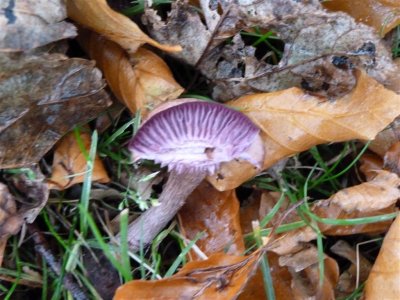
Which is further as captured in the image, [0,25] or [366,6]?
[366,6]

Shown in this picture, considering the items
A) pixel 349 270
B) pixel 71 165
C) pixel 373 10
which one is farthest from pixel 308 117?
pixel 71 165

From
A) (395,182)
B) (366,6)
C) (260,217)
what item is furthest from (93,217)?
(366,6)

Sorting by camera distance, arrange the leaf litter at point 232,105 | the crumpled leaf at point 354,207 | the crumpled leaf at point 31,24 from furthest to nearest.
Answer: the crumpled leaf at point 354,207
the leaf litter at point 232,105
the crumpled leaf at point 31,24

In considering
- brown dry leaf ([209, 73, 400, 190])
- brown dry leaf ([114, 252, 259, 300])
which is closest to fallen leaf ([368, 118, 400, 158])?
brown dry leaf ([209, 73, 400, 190])

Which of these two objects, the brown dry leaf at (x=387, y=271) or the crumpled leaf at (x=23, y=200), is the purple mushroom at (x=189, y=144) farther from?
the brown dry leaf at (x=387, y=271)

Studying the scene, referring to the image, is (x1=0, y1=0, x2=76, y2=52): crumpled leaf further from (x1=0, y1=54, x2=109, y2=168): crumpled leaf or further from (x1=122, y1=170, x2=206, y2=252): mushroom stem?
(x1=122, y1=170, x2=206, y2=252): mushroom stem

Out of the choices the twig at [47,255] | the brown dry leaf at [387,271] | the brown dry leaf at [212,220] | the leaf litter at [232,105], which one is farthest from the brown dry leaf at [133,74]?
the brown dry leaf at [387,271]

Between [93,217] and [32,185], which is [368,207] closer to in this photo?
[93,217]
